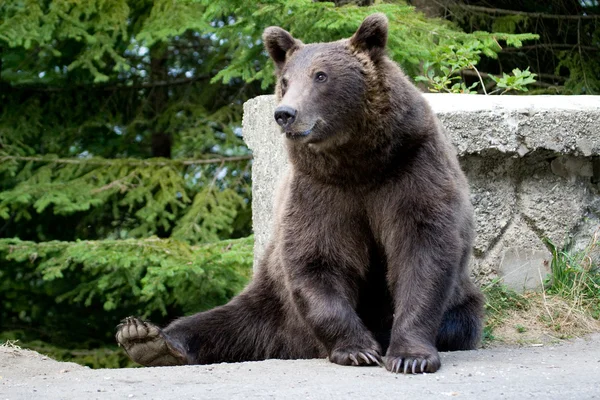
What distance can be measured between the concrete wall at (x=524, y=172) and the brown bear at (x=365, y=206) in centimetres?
97

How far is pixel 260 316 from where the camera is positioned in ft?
17.9

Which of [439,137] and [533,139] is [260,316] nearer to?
[439,137]

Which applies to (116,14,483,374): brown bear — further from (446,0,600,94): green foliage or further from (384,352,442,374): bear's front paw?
(446,0,600,94): green foliage

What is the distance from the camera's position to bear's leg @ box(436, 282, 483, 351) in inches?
196

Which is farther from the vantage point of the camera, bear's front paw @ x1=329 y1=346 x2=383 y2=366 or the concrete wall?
the concrete wall

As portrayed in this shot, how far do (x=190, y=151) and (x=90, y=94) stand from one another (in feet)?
4.95

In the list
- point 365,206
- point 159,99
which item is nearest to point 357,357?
point 365,206

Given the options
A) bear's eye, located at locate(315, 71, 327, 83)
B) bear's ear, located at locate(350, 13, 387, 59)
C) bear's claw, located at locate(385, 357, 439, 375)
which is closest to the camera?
bear's claw, located at locate(385, 357, 439, 375)

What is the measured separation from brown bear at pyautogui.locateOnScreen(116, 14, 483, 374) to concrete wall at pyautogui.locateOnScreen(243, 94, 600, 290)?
0.97m

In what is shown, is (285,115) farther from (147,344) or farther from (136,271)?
(136,271)

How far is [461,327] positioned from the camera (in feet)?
16.4

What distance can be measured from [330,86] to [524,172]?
2024 mm

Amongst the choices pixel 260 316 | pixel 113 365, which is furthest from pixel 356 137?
pixel 113 365

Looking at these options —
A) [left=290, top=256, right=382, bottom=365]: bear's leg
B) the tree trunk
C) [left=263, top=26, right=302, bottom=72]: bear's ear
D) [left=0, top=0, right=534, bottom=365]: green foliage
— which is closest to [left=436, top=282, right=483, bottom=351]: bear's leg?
[left=290, top=256, right=382, bottom=365]: bear's leg
